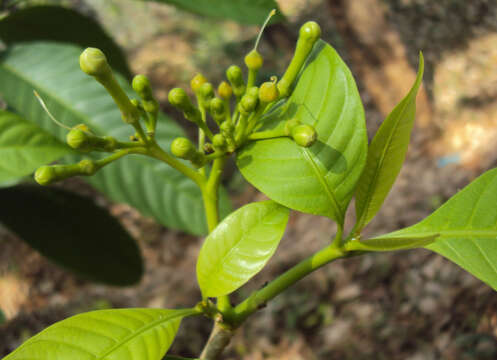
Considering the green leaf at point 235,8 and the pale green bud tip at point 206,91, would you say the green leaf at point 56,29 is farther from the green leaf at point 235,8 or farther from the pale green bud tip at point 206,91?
the pale green bud tip at point 206,91

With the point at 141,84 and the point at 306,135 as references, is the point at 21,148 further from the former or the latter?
the point at 306,135

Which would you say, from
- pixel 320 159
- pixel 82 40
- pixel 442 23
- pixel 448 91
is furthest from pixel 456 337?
pixel 442 23

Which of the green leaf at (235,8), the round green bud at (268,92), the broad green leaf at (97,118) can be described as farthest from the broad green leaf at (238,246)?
the green leaf at (235,8)

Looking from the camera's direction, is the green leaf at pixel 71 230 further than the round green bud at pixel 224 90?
Yes

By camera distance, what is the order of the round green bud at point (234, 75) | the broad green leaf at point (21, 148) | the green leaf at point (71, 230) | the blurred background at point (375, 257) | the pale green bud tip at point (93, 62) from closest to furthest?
the pale green bud tip at point (93, 62)
the round green bud at point (234, 75)
the broad green leaf at point (21, 148)
the green leaf at point (71, 230)
the blurred background at point (375, 257)

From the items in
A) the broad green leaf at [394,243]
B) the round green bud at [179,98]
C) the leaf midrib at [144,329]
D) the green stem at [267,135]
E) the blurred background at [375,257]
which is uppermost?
the round green bud at [179,98]

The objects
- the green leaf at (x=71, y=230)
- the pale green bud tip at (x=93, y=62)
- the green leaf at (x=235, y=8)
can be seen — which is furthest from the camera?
the green leaf at (x=71, y=230)

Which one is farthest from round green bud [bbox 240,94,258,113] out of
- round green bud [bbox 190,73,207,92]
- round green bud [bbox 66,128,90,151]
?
round green bud [bbox 66,128,90,151]

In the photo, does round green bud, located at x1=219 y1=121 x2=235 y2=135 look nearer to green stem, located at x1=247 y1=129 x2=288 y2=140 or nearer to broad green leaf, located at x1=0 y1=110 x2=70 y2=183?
green stem, located at x1=247 y1=129 x2=288 y2=140
